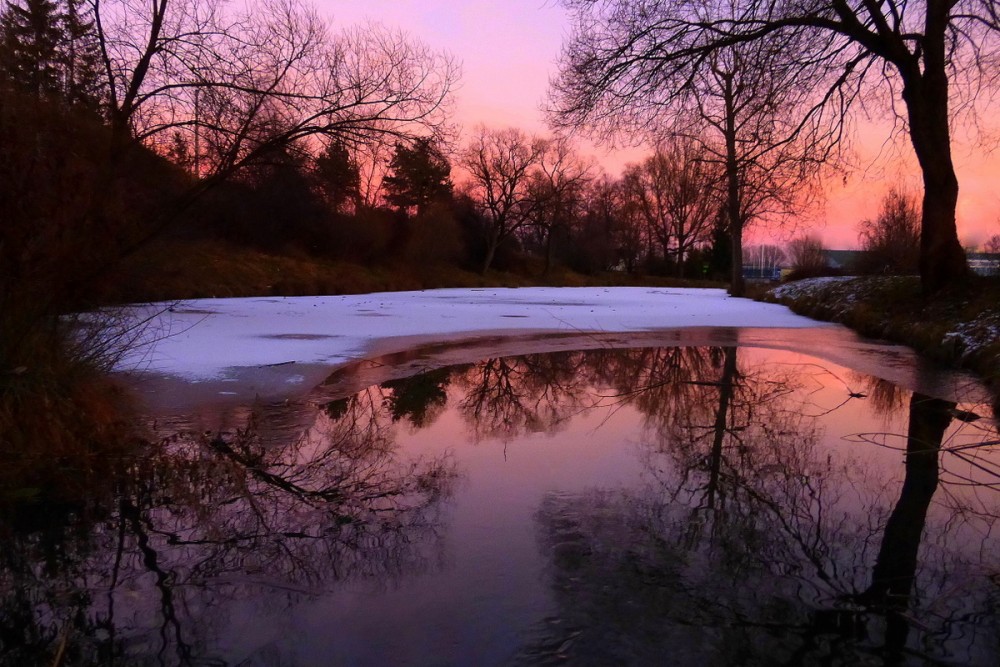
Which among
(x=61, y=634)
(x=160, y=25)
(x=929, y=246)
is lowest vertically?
(x=61, y=634)

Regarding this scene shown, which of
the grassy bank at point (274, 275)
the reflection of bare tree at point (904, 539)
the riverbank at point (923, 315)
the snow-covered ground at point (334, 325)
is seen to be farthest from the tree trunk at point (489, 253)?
the reflection of bare tree at point (904, 539)

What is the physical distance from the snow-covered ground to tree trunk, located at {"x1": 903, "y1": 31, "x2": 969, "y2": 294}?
3.78 meters

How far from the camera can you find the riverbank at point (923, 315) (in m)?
10.5

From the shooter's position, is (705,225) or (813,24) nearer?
(813,24)

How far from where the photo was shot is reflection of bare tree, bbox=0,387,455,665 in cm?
315

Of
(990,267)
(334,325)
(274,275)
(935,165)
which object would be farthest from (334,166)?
(274,275)

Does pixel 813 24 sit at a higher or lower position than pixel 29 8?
higher

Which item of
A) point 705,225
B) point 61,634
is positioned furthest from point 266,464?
point 705,225

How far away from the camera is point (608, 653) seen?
9.58 ft

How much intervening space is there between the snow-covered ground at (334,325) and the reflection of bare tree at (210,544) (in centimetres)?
334

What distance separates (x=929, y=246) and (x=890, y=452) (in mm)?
10901

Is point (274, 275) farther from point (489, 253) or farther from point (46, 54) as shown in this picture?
point (489, 253)

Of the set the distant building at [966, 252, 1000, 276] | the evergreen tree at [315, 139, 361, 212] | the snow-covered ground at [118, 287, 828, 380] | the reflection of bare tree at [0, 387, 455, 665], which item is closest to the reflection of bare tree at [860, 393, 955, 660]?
the reflection of bare tree at [0, 387, 455, 665]

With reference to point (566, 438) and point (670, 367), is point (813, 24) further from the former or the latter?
point (566, 438)
